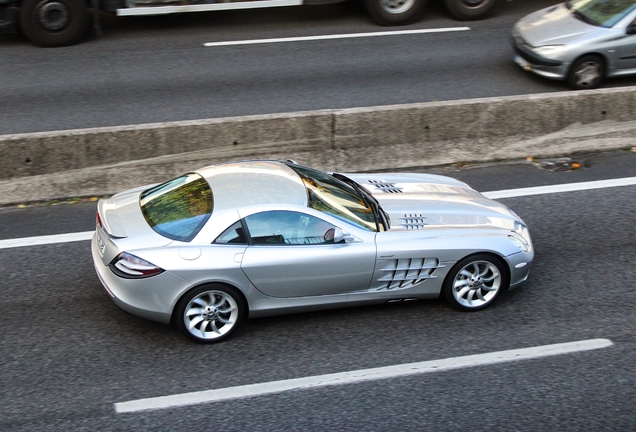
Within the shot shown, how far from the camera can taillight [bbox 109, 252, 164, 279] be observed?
590 cm

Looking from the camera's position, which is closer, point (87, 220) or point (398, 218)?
point (398, 218)

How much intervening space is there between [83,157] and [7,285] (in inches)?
86.4

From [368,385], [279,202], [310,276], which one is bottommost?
[368,385]

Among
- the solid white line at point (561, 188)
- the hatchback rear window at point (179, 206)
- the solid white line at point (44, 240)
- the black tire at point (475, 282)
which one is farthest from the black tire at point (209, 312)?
the solid white line at point (561, 188)

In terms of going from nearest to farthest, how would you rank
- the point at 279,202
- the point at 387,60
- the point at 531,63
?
the point at 279,202
the point at 531,63
the point at 387,60

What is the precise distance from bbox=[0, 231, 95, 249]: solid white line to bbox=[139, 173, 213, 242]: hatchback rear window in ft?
5.11

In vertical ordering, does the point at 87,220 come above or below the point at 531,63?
below

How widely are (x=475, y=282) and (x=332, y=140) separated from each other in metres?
3.36

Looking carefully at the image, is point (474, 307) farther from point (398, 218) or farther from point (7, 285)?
point (7, 285)

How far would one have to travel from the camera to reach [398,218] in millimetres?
6688

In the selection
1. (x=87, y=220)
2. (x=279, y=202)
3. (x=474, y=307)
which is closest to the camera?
(x=279, y=202)

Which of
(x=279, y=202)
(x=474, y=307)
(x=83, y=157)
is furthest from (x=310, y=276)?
(x=83, y=157)

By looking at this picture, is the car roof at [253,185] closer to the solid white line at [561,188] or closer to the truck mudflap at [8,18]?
the solid white line at [561,188]

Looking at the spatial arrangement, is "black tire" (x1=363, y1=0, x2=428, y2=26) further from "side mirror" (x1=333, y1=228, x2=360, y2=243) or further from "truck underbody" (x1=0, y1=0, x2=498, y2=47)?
"side mirror" (x1=333, y1=228, x2=360, y2=243)
